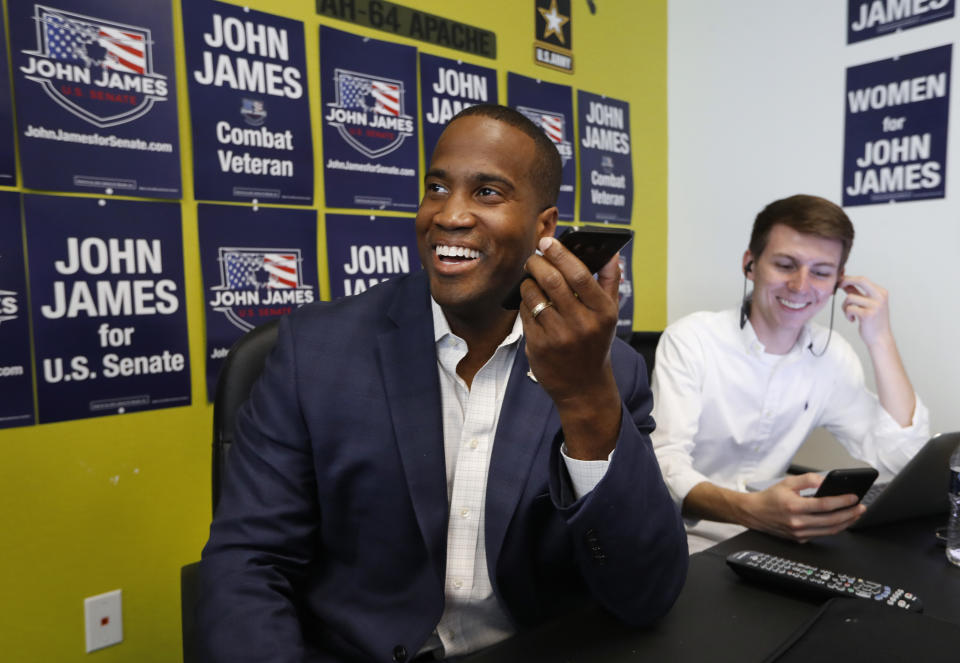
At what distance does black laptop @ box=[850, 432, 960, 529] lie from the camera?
1.10 metres

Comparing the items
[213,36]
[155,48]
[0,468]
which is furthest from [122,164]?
[0,468]

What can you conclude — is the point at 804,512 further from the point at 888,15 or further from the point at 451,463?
the point at 888,15

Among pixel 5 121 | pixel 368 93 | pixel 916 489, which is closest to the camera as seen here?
pixel 916 489

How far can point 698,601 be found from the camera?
0.85 metres

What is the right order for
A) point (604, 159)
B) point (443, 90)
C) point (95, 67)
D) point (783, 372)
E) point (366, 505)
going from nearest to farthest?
point (366, 505) < point (95, 67) < point (783, 372) < point (443, 90) < point (604, 159)

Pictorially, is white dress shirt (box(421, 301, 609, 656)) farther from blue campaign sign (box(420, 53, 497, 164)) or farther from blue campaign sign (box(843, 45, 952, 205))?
blue campaign sign (box(843, 45, 952, 205))

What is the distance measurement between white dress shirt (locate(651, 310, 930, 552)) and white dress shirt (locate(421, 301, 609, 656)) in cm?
74

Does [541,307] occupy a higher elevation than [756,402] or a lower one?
higher

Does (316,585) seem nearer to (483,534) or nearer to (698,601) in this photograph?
(483,534)

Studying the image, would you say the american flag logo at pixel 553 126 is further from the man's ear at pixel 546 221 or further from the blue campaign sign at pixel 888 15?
the man's ear at pixel 546 221

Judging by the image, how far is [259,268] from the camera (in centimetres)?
177

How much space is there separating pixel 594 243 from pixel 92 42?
1.36 m

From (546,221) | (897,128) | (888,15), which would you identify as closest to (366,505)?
(546,221)

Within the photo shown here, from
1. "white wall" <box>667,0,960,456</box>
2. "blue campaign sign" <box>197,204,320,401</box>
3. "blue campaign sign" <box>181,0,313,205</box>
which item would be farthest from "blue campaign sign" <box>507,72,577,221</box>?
"blue campaign sign" <box>197,204,320,401</box>
